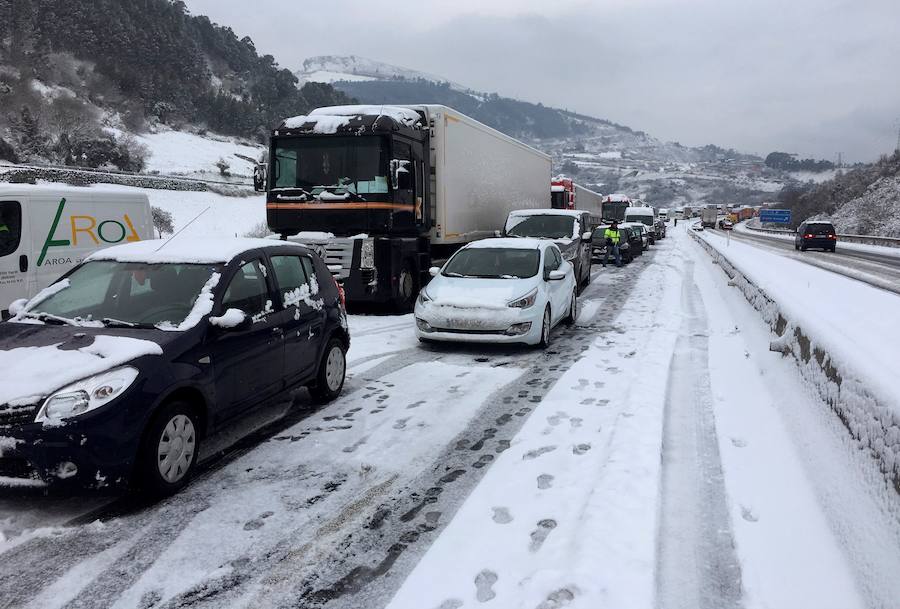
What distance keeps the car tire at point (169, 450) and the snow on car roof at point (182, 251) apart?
135cm

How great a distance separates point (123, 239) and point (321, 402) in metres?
6.94

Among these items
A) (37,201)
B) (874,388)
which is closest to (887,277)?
(874,388)

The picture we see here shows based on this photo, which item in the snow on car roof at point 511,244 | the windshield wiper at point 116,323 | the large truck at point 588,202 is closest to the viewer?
the windshield wiper at point 116,323

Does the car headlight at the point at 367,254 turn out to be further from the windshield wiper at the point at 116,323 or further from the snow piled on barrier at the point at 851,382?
the windshield wiper at the point at 116,323

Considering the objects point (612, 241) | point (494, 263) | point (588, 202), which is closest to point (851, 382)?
point (494, 263)

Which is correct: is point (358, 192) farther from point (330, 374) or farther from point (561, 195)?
point (561, 195)

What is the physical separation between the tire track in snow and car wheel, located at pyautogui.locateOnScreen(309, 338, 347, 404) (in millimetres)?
3196

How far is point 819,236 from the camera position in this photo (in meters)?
37.2

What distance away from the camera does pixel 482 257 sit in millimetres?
10328

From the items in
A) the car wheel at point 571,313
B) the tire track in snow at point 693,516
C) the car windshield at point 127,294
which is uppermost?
the car windshield at point 127,294

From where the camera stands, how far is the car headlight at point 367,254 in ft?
38.5

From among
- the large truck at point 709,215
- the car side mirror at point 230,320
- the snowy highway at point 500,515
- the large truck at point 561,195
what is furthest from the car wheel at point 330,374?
the large truck at point 709,215

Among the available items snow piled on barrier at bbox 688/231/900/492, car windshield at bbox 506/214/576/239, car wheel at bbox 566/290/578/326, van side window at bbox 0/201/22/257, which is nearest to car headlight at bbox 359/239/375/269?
car wheel at bbox 566/290/578/326

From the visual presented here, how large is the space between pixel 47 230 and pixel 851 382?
34.4 ft
